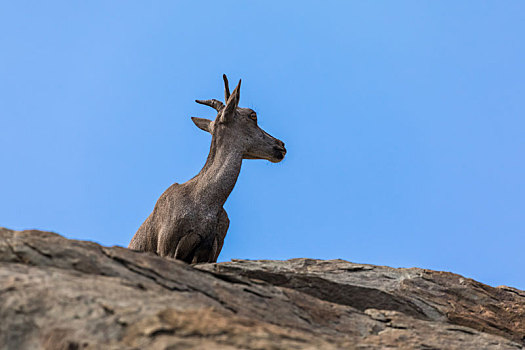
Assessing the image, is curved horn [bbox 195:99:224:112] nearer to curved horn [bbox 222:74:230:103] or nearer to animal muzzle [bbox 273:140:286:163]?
curved horn [bbox 222:74:230:103]

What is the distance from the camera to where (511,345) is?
20.4ft

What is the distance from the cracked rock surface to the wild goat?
1.53 m

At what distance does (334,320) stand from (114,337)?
93.2 inches

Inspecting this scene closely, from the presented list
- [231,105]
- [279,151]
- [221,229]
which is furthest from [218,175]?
[279,151]

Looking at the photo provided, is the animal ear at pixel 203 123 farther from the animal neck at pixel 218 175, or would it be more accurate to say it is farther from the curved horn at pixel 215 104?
the animal neck at pixel 218 175

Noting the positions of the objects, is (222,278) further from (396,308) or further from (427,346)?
(396,308)

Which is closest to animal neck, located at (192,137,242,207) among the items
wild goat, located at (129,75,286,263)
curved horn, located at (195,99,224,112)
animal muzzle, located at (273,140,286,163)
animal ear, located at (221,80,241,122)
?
wild goat, located at (129,75,286,263)

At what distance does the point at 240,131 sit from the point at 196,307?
266 inches

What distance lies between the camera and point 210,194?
32.9 ft

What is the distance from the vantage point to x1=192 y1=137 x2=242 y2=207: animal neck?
1005 centimetres

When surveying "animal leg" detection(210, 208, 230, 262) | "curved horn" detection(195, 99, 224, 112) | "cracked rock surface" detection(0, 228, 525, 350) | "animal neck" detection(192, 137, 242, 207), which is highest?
"curved horn" detection(195, 99, 224, 112)

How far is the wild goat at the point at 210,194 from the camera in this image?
9.52 meters

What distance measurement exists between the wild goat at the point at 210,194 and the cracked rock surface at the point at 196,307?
1535mm

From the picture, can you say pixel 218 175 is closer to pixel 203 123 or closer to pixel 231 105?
pixel 231 105
